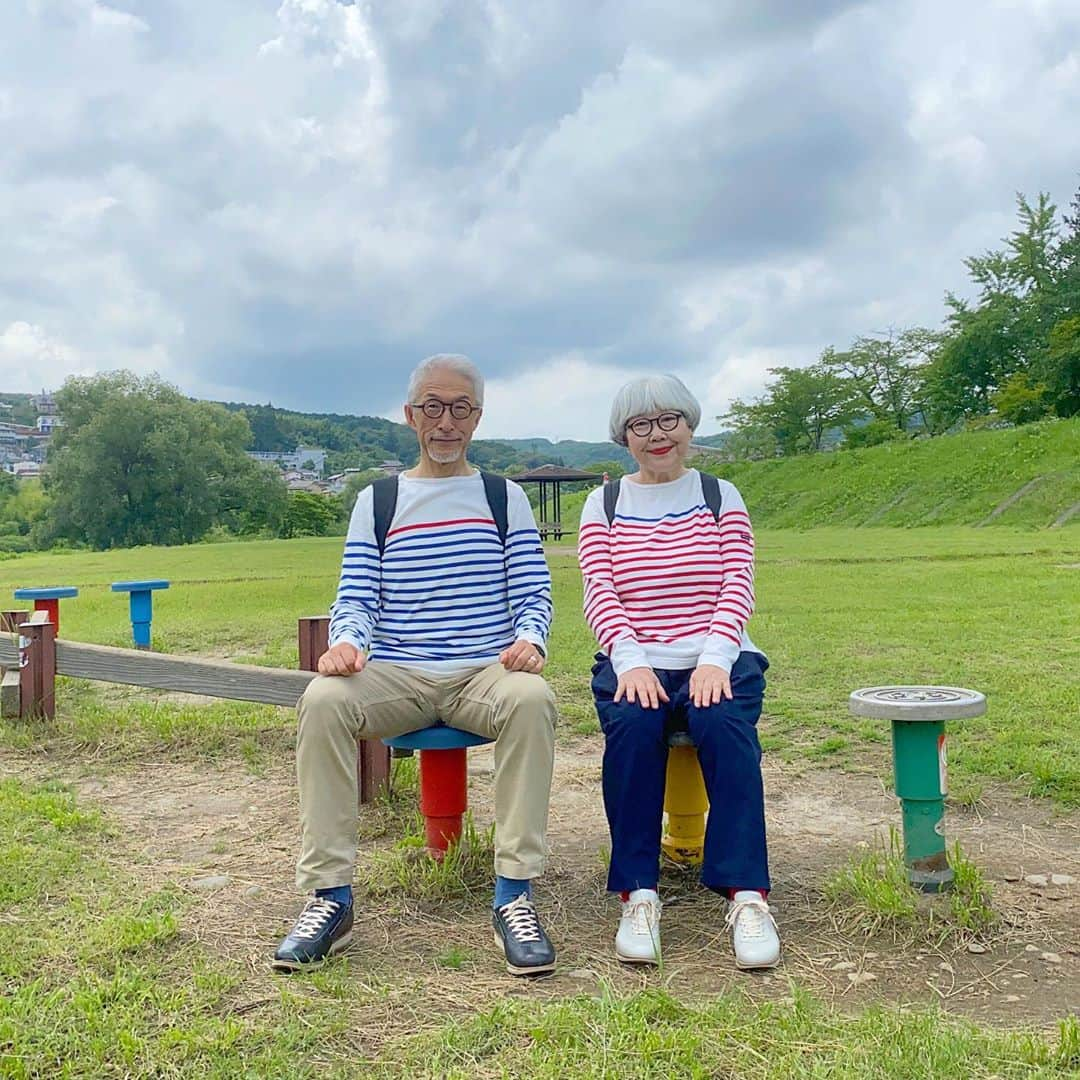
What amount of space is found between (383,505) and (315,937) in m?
1.26

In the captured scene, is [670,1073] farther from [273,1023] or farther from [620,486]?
[620,486]

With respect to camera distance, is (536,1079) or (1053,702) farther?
(1053,702)

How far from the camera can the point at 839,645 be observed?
7828 millimetres

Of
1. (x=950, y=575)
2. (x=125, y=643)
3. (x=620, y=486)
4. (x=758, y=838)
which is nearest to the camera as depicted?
(x=758, y=838)

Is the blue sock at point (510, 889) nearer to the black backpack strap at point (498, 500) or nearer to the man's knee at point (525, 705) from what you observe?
the man's knee at point (525, 705)

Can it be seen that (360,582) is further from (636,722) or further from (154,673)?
(154,673)

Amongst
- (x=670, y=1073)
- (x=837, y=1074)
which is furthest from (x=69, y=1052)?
(x=837, y=1074)

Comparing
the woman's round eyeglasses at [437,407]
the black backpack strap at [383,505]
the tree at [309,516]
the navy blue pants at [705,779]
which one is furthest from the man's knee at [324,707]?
the tree at [309,516]

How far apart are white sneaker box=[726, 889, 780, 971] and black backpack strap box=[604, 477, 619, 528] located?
113 centimetres

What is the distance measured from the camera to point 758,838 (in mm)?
2867

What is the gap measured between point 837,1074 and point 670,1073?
1.00 ft

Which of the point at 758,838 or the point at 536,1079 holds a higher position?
the point at 758,838

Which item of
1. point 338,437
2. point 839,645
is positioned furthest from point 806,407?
point 338,437

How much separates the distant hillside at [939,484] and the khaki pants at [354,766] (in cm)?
2090
